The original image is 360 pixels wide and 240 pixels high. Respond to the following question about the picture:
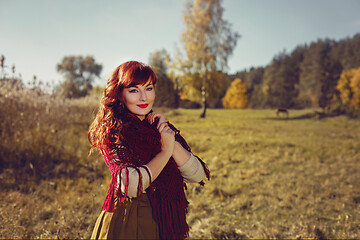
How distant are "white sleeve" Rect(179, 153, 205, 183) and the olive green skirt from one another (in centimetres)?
26

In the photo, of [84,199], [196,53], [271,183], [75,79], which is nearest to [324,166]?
[271,183]

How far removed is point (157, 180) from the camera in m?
1.28

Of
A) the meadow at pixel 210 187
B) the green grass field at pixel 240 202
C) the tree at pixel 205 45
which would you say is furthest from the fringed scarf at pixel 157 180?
the tree at pixel 205 45

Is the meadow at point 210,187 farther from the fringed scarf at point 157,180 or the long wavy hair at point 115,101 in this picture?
the fringed scarf at point 157,180

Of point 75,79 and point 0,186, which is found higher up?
point 75,79

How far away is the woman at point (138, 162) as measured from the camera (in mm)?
1150

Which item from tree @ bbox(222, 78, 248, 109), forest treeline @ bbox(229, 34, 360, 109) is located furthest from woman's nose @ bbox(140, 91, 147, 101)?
tree @ bbox(222, 78, 248, 109)

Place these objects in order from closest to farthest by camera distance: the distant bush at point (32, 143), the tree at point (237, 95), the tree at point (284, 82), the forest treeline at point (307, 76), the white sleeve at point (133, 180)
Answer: the white sleeve at point (133, 180) → the distant bush at point (32, 143) → the forest treeline at point (307, 76) → the tree at point (284, 82) → the tree at point (237, 95)

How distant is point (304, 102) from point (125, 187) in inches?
1643

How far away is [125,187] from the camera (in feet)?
3.54

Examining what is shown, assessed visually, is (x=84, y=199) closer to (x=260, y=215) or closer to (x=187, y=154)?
(x=260, y=215)

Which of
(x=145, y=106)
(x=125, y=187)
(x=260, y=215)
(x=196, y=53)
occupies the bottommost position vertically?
(x=260, y=215)

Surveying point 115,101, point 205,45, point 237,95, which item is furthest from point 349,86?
point 115,101

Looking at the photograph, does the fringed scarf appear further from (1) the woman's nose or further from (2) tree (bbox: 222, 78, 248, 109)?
(2) tree (bbox: 222, 78, 248, 109)
